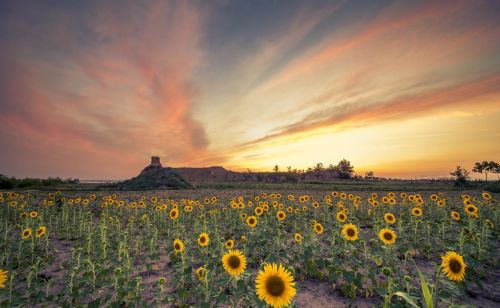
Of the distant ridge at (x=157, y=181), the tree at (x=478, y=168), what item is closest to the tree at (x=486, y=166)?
the tree at (x=478, y=168)

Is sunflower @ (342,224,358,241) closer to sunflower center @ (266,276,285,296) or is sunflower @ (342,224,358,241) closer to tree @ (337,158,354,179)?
sunflower center @ (266,276,285,296)

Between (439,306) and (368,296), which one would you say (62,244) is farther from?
(439,306)

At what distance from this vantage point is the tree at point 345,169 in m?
128

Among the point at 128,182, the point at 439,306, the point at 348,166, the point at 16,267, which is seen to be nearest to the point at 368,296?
the point at 439,306

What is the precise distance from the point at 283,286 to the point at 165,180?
39.5 meters

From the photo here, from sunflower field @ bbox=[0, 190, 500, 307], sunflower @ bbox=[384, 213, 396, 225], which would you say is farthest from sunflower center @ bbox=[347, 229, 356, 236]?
sunflower @ bbox=[384, 213, 396, 225]

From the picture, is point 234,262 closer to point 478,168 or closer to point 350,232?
point 350,232

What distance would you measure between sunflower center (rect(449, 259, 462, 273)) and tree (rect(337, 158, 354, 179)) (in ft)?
428

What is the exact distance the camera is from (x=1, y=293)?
454 cm

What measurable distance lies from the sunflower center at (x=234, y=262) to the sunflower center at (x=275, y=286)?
0.92 meters

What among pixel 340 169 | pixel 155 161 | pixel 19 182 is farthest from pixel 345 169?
pixel 19 182

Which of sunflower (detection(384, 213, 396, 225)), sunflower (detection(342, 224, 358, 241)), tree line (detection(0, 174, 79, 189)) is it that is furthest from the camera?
tree line (detection(0, 174, 79, 189))

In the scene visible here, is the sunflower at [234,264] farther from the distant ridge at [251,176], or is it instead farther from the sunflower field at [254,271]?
the distant ridge at [251,176]

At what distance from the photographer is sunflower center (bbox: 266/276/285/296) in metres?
3.29
